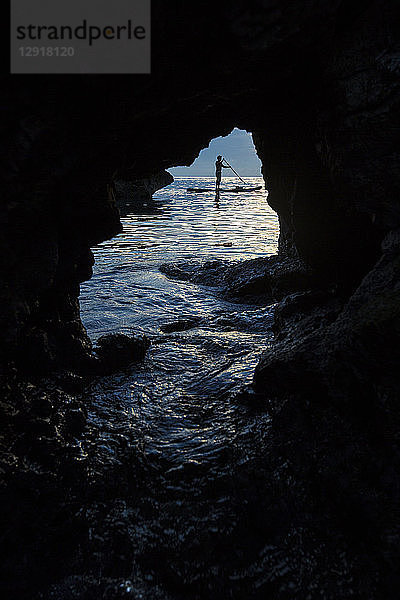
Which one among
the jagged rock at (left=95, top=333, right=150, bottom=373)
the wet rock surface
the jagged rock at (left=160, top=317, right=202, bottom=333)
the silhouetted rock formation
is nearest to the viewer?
A: the jagged rock at (left=95, top=333, right=150, bottom=373)

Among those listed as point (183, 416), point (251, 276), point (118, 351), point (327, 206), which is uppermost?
point (327, 206)

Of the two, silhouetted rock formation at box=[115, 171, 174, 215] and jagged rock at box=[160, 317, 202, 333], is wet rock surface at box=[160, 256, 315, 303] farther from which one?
silhouetted rock formation at box=[115, 171, 174, 215]

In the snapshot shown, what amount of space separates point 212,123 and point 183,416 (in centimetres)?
349

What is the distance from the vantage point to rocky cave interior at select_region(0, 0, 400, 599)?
294cm

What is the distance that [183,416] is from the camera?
441cm

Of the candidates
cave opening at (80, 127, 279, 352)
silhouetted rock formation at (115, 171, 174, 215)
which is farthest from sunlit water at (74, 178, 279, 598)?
silhouetted rock formation at (115, 171, 174, 215)

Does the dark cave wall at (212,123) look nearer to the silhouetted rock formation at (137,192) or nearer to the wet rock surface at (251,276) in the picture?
the wet rock surface at (251,276)

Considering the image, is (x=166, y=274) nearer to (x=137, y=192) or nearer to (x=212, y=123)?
(x=212, y=123)

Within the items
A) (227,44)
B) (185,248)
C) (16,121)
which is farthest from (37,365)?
(185,248)

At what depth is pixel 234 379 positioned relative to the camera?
16.9ft

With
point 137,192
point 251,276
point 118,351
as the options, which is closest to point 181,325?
point 118,351

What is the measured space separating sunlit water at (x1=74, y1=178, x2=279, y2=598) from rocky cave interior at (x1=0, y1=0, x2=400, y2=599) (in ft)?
1.18

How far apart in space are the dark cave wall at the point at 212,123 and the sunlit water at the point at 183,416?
128cm

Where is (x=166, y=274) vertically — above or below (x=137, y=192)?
below
